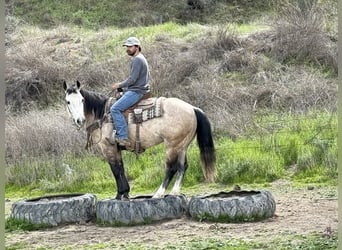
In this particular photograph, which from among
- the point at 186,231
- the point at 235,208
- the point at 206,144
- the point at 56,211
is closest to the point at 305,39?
the point at 206,144

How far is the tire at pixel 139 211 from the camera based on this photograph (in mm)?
6926

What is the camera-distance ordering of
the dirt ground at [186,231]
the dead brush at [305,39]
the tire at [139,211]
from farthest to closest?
1. the dead brush at [305,39]
2. the tire at [139,211]
3. the dirt ground at [186,231]

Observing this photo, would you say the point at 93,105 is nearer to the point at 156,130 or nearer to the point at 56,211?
the point at 156,130

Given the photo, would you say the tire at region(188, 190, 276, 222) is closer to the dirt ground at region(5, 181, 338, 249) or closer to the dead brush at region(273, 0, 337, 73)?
the dirt ground at region(5, 181, 338, 249)

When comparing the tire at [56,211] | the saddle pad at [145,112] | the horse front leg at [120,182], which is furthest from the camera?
the horse front leg at [120,182]

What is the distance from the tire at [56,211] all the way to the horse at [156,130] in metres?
0.45

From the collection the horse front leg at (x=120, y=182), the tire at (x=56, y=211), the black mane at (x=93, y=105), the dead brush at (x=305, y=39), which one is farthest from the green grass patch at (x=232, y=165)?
the dead brush at (x=305, y=39)

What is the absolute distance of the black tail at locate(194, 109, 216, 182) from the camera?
7462mm

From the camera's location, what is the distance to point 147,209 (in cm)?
692

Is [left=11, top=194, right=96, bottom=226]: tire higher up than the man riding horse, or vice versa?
the man riding horse

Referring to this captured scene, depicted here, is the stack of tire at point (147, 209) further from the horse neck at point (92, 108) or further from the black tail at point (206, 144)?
the horse neck at point (92, 108)

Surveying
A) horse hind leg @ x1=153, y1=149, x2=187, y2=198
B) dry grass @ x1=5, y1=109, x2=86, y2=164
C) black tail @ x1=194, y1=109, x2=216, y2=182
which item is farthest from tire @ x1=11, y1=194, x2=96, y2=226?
dry grass @ x1=5, y1=109, x2=86, y2=164

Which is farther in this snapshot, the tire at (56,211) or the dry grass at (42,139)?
the dry grass at (42,139)

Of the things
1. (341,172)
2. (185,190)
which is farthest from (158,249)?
(341,172)
